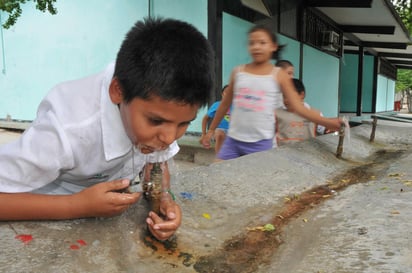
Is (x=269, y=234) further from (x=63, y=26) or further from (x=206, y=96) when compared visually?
(x=63, y=26)

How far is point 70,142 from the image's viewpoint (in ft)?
3.92

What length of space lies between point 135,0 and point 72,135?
5.85m

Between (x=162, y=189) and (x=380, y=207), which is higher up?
(x=162, y=189)

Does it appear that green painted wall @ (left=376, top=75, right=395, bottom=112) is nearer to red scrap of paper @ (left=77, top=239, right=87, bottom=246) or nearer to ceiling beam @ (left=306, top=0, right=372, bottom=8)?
ceiling beam @ (left=306, top=0, right=372, bottom=8)

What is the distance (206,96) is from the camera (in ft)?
4.04

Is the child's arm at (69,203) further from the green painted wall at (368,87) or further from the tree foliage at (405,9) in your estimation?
the green painted wall at (368,87)

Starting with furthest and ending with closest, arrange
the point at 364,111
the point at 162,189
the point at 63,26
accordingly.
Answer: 1. the point at 364,111
2. the point at 63,26
3. the point at 162,189

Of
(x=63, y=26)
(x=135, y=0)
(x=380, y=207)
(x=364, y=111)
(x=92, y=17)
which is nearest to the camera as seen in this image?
(x=380, y=207)

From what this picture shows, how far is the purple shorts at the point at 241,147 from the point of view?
10.2ft

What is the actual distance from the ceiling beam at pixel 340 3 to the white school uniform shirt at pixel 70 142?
7.28m

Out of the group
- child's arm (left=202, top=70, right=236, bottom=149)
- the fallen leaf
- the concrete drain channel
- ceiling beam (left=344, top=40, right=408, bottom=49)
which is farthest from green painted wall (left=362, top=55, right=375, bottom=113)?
the fallen leaf

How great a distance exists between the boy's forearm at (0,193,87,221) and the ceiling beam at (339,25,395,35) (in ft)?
34.2

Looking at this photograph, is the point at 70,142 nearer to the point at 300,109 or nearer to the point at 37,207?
the point at 37,207

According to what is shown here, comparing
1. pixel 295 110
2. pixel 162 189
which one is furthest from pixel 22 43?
pixel 162 189
